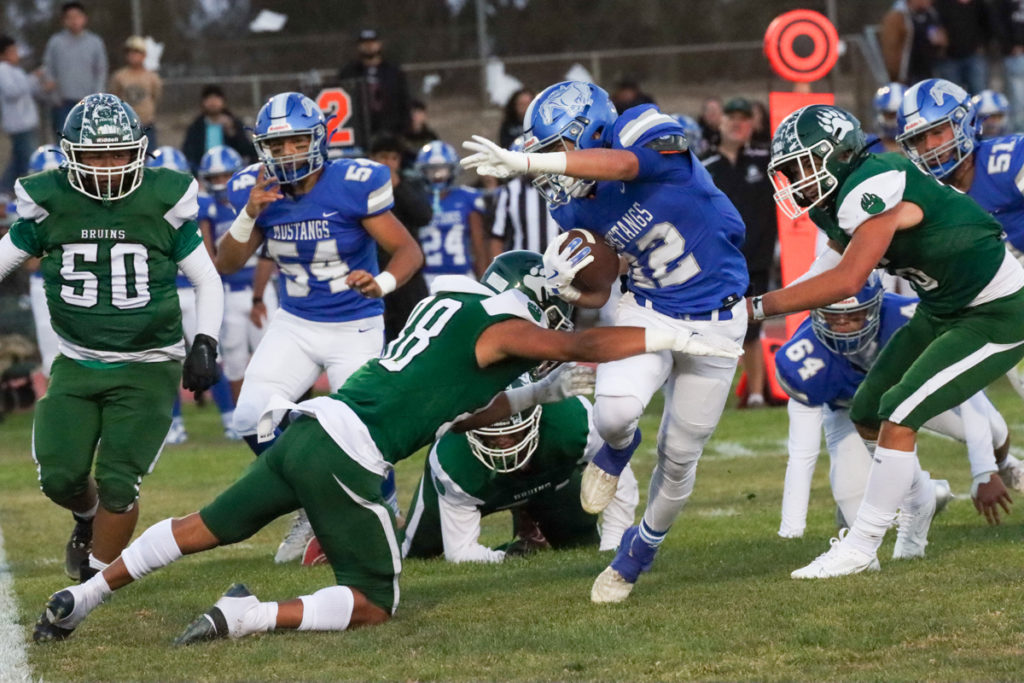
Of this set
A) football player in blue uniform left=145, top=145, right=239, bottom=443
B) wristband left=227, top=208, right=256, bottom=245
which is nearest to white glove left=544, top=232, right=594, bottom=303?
wristband left=227, top=208, right=256, bottom=245

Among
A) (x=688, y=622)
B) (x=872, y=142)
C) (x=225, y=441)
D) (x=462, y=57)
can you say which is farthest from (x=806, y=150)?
(x=462, y=57)

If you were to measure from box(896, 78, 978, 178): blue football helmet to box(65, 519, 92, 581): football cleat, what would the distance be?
3512mm

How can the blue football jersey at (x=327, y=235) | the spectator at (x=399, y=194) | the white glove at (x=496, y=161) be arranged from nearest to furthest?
1. the white glove at (x=496, y=161)
2. the blue football jersey at (x=327, y=235)
3. the spectator at (x=399, y=194)

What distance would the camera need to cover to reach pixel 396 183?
9750 millimetres

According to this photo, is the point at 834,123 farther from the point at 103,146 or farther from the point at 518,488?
the point at 103,146

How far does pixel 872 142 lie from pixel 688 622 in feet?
5.55

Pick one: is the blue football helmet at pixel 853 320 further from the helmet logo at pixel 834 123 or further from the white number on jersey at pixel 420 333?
the white number on jersey at pixel 420 333

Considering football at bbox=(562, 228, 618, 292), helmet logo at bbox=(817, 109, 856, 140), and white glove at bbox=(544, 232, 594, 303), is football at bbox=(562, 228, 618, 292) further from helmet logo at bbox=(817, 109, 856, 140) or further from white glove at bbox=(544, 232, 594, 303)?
helmet logo at bbox=(817, 109, 856, 140)

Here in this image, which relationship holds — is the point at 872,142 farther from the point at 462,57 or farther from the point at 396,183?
the point at 462,57

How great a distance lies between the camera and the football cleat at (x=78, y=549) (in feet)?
19.4

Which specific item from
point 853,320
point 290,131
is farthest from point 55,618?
point 853,320

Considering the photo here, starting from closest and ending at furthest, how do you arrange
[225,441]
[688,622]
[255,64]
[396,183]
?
1. [688,622]
2. [396,183]
3. [225,441]
4. [255,64]

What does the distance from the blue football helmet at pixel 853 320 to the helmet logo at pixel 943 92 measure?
2.52 ft

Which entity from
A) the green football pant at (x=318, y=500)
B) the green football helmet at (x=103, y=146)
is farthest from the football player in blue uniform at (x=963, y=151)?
the green football helmet at (x=103, y=146)
